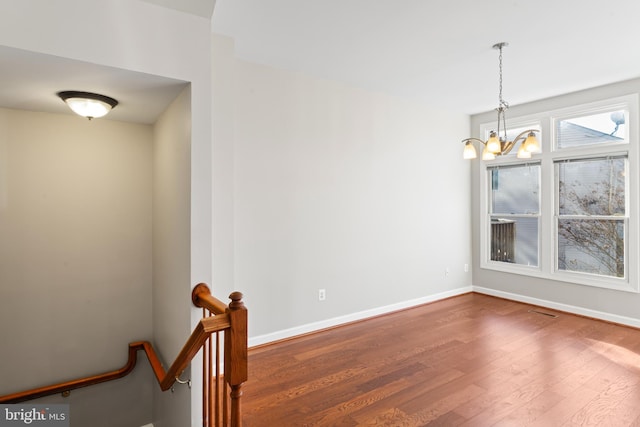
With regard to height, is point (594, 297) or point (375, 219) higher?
point (375, 219)

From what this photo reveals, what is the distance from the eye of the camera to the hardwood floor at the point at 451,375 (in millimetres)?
2340

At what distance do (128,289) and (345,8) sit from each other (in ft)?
9.33

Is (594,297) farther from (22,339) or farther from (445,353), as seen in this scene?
(22,339)

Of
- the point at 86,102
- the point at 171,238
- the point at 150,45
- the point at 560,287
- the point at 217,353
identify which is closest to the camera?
the point at 217,353

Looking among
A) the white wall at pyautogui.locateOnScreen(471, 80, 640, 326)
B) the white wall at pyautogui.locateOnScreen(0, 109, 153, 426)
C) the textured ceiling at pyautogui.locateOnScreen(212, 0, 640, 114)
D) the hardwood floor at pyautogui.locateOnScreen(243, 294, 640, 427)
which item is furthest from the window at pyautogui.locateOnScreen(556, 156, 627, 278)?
the white wall at pyautogui.locateOnScreen(0, 109, 153, 426)

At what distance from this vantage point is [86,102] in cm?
216

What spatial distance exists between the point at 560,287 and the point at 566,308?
11.0 inches

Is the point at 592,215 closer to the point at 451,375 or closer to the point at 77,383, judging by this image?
the point at 451,375

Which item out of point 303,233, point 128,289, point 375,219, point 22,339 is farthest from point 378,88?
point 22,339

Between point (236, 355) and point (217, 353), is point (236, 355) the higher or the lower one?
the higher one

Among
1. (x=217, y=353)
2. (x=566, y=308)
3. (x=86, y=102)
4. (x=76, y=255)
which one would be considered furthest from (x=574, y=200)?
(x=76, y=255)

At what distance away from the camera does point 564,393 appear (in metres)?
2.60

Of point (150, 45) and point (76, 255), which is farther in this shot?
point (76, 255)

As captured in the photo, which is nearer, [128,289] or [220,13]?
[220,13]
